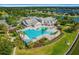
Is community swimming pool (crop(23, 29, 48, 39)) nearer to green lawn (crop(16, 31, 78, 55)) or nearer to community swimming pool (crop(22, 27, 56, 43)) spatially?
community swimming pool (crop(22, 27, 56, 43))

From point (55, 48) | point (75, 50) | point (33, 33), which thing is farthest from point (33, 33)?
point (75, 50)

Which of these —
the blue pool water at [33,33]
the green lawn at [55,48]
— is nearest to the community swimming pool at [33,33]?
the blue pool water at [33,33]

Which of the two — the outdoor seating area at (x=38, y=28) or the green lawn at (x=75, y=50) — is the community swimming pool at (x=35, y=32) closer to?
the outdoor seating area at (x=38, y=28)

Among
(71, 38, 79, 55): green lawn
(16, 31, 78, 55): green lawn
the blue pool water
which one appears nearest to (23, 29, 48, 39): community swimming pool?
the blue pool water

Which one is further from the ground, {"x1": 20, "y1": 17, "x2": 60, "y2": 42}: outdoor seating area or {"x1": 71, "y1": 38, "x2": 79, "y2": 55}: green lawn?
{"x1": 20, "y1": 17, "x2": 60, "y2": 42}: outdoor seating area

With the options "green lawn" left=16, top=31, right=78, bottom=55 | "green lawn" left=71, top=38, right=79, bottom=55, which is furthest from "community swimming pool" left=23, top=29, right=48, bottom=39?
"green lawn" left=71, top=38, right=79, bottom=55

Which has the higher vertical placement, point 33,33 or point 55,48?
point 33,33

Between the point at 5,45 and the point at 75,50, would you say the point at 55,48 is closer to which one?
the point at 75,50
